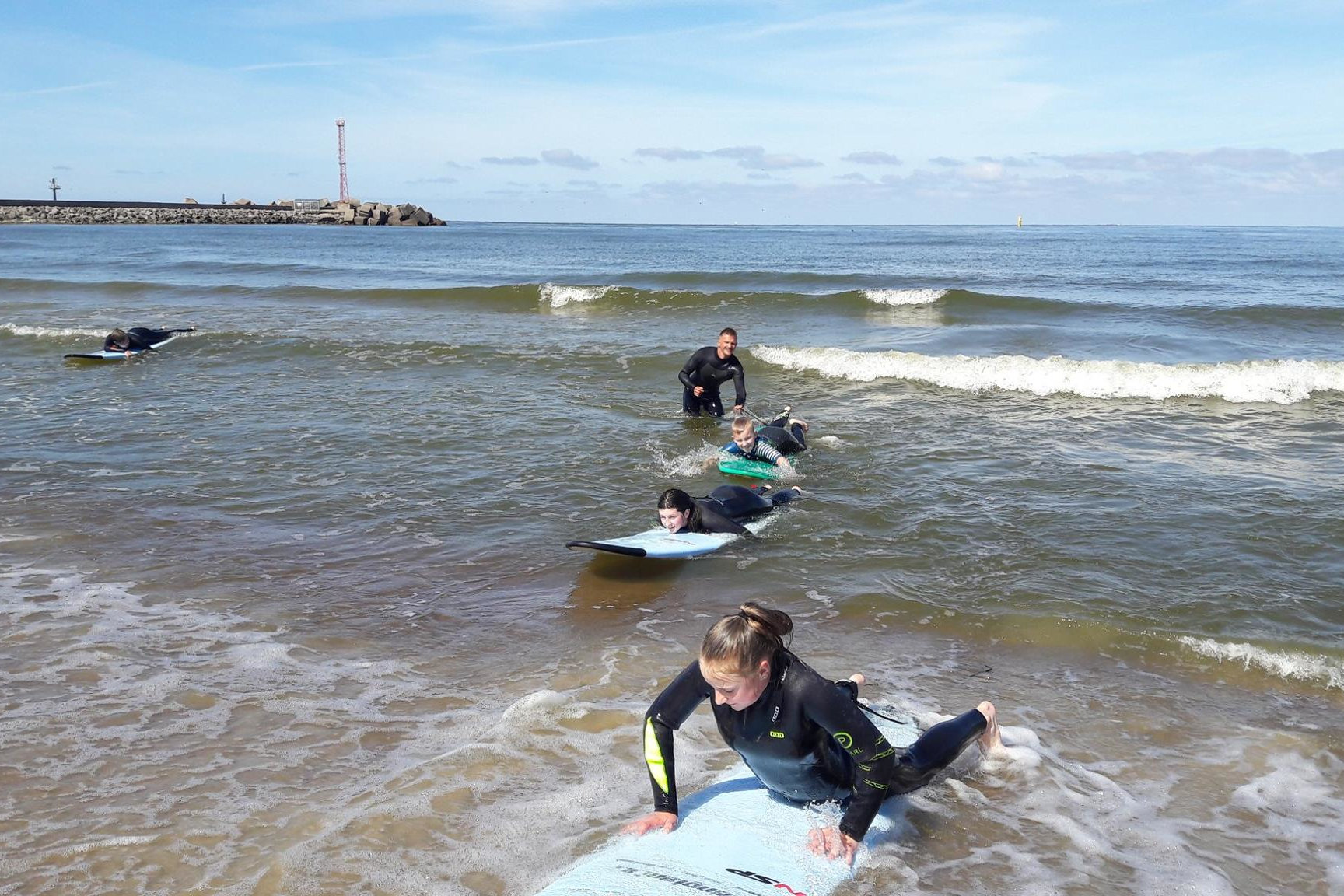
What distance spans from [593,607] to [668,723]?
3.54m

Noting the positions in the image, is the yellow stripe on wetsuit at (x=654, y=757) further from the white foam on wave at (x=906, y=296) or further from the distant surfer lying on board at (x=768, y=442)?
the white foam on wave at (x=906, y=296)

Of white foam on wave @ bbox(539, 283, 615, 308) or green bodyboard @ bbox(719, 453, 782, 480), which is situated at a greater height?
white foam on wave @ bbox(539, 283, 615, 308)

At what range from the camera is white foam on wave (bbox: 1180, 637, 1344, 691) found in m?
6.65

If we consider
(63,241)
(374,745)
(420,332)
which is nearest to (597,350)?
(420,332)

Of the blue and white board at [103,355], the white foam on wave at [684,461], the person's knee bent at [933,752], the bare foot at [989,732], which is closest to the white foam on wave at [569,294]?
the blue and white board at [103,355]

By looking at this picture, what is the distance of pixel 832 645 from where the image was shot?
7188 millimetres

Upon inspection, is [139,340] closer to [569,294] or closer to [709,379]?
[709,379]

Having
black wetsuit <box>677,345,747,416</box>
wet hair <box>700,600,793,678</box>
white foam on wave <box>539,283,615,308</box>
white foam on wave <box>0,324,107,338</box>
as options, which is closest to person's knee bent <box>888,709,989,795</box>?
wet hair <box>700,600,793,678</box>

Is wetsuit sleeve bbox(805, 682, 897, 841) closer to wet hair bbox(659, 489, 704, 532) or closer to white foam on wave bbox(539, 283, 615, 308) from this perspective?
wet hair bbox(659, 489, 704, 532)

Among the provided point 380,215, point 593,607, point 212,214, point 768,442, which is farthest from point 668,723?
point 212,214

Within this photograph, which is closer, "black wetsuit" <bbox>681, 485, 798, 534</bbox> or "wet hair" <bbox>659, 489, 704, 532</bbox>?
"wet hair" <bbox>659, 489, 704, 532</bbox>

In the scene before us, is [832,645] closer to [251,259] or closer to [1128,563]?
[1128,563]

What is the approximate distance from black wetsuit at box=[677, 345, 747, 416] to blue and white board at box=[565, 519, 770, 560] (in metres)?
5.35

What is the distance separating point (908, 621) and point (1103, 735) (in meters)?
1.94
